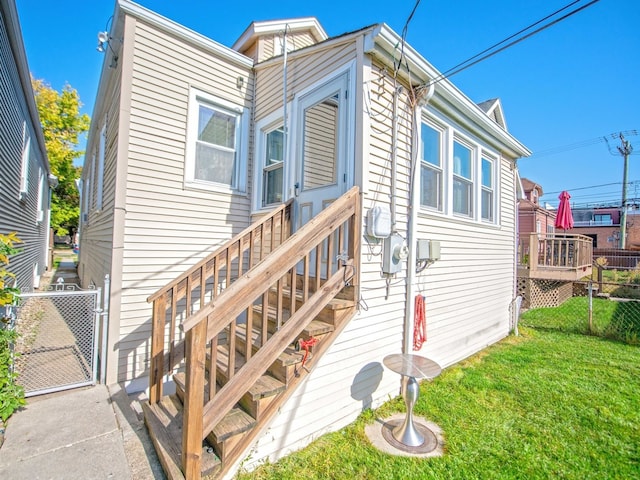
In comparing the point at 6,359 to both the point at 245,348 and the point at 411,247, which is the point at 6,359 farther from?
the point at 411,247

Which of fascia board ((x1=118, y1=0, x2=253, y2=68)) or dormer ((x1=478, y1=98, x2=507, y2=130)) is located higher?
dormer ((x1=478, y1=98, x2=507, y2=130))

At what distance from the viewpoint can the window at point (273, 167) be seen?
4.56 metres

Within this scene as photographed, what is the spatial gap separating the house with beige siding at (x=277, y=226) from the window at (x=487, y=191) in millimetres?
250

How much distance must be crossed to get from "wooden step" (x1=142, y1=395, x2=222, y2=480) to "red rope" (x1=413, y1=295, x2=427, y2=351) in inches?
110

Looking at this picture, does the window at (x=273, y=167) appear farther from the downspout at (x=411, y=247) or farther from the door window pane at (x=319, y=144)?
the downspout at (x=411, y=247)

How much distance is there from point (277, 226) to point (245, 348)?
5.79ft

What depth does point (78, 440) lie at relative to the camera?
8.59ft

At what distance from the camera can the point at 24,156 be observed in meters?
6.28

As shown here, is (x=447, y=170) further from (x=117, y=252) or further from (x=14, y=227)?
(x=14, y=227)

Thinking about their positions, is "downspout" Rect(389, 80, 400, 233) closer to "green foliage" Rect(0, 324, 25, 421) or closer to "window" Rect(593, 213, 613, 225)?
"green foliage" Rect(0, 324, 25, 421)

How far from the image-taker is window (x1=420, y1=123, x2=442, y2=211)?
14.4ft

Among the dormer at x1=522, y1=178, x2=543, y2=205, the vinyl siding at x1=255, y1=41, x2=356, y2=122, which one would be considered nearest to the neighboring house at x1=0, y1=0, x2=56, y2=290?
the vinyl siding at x1=255, y1=41, x2=356, y2=122

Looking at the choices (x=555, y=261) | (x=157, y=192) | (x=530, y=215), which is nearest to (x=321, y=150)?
(x=157, y=192)

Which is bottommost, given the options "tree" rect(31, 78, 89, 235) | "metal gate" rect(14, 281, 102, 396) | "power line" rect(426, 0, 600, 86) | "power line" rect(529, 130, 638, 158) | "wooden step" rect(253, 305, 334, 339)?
"metal gate" rect(14, 281, 102, 396)
